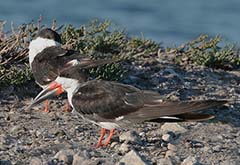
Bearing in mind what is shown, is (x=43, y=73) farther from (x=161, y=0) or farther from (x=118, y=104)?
(x=161, y=0)

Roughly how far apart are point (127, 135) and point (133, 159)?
3.12ft

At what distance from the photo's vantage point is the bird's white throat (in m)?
9.12

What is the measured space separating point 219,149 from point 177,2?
→ 19.3 meters

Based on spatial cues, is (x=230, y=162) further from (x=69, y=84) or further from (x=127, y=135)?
(x=69, y=84)

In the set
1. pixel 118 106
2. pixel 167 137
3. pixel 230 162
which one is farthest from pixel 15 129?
pixel 230 162

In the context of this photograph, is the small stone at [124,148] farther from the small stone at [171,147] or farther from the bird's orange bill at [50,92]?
the bird's orange bill at [50,92]

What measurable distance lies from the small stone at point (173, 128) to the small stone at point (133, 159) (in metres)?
1.21

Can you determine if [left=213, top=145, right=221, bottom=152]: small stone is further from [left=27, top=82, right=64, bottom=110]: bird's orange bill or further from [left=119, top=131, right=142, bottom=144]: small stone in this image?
[left=27, top=82, right=64, bottom=110]: bird's orange bill

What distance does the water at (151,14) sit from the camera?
20891 millimetres

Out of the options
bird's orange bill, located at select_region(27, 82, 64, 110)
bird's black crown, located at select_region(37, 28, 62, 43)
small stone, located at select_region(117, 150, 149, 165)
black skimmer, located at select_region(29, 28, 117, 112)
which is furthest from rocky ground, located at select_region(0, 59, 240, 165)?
bird's black crown, located at select_region(37, 28, 62, 43)

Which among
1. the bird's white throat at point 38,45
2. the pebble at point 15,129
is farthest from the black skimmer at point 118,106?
the bird's white throat at point 38,45

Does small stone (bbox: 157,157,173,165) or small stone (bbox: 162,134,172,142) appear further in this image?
small stone (bbox: 162,134,172,142)

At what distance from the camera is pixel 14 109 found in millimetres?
8555

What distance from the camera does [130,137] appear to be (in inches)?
308
